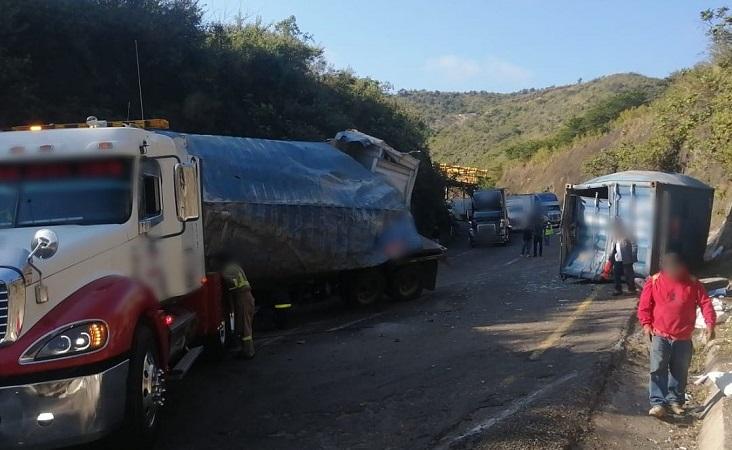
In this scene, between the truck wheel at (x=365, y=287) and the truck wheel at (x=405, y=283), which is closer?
the truck wheel at (x=365, y=287)

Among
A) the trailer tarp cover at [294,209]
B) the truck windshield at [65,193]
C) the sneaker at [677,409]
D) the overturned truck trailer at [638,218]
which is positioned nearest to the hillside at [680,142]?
the overturned truck trailer at [638,218]

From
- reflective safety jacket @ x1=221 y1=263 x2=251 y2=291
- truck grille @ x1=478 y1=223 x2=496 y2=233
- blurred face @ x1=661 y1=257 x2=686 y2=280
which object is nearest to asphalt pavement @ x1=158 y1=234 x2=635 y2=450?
reflective safety jacket @ x1=221 y1=263 x2=251 y2=291

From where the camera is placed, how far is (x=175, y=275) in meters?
7.31

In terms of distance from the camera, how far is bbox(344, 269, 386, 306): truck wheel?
1395 cm

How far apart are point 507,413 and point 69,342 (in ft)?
12.6

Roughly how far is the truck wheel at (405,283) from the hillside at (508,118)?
214 ft

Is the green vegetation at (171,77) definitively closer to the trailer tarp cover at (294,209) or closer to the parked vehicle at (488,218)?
the parked vehicle at (488,218)

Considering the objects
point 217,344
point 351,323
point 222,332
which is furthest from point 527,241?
point 217,344

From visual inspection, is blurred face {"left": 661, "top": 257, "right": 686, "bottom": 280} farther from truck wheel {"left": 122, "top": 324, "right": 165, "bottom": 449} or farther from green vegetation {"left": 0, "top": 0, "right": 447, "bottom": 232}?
green vegetation {"left": 0, "top": 0, "right": 447, "bottom": 232}

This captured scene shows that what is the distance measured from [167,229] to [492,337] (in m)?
5.44

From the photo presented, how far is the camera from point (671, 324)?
662 cm

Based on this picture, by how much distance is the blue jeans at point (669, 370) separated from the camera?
6.68 m

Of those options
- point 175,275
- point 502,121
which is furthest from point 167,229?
point 502,121

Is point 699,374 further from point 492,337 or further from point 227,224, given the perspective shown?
point 227,224
